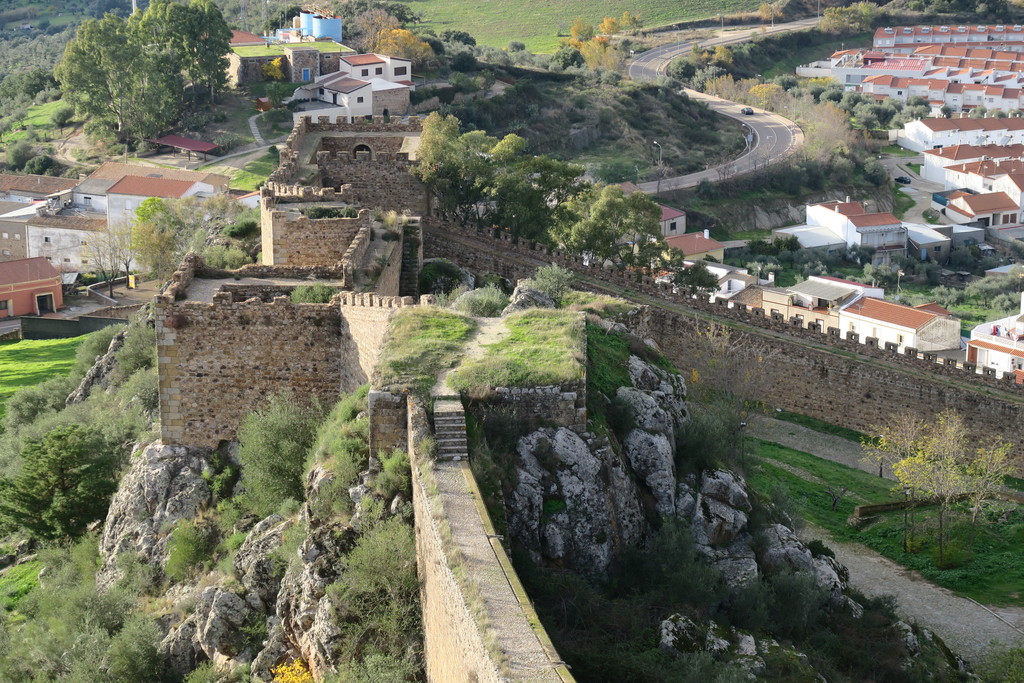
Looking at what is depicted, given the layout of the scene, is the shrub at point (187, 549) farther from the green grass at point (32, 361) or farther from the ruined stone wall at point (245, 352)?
the green grass at point (32, 361)

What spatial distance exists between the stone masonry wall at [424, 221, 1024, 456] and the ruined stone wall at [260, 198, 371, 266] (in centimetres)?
693

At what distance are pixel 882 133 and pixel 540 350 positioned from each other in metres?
95.2

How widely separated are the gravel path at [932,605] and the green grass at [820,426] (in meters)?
7.08

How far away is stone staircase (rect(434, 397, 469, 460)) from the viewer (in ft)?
55.5

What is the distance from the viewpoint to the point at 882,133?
109000 millimetres

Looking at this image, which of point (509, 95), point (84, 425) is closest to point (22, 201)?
point (509, 95)

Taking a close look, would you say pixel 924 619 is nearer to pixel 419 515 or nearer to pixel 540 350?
pixel 540 350

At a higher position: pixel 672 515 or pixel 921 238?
pixel 672 515

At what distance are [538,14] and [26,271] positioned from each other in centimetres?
8164

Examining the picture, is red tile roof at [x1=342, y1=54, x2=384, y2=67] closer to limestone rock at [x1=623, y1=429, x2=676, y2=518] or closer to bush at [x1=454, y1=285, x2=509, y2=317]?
bush at [x1=454, y1=285, x2=509, y2=317]

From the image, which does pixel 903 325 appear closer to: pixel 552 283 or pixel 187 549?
pixel 552 283

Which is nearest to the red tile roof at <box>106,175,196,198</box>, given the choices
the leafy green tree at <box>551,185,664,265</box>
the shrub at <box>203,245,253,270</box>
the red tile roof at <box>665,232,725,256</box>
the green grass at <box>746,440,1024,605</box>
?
the red tile roof at <box>665,232,725,256</box>

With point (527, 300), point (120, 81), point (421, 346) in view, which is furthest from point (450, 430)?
point (120, 81)

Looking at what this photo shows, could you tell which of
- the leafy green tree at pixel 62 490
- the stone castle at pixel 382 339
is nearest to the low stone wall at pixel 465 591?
the stone castle at pixel 382 339
